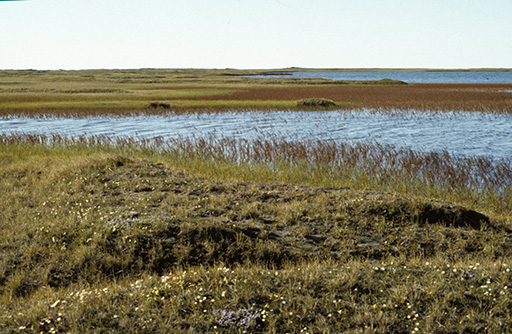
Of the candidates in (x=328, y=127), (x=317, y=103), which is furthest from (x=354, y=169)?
(x=317, y=103)

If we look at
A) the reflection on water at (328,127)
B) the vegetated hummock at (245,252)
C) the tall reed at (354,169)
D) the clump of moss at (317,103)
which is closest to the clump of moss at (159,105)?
the reflection on water at (328,127)

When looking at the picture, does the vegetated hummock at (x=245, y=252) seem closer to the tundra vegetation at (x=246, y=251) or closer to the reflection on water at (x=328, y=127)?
the tundra vegetation at (x=246, y=251)

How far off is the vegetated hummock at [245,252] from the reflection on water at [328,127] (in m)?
7.77

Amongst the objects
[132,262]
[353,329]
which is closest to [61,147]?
[132,262]

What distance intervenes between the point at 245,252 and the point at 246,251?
4 centimetres

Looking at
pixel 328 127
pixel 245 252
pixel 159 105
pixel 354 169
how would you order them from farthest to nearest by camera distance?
pixel 159 105
pixel 328 127
pixel 354 169
pixel 245 252

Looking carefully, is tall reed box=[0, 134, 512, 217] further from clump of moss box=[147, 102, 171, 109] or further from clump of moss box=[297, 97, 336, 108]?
clump of moss box=[297, 97, 336, 108]

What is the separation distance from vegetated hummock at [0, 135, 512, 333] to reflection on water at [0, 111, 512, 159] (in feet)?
25.5

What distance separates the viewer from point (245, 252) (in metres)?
8.24

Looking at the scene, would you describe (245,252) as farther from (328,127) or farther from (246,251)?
(328,127)

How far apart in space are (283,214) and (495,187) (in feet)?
27.2

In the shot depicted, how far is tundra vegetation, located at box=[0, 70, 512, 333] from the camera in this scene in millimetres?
5691

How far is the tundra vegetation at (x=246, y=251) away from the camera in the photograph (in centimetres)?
569

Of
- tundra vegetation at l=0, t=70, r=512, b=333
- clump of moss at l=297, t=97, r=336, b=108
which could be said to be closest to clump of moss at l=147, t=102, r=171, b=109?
clump of moss at l=297, t=97, r=336, b=108
